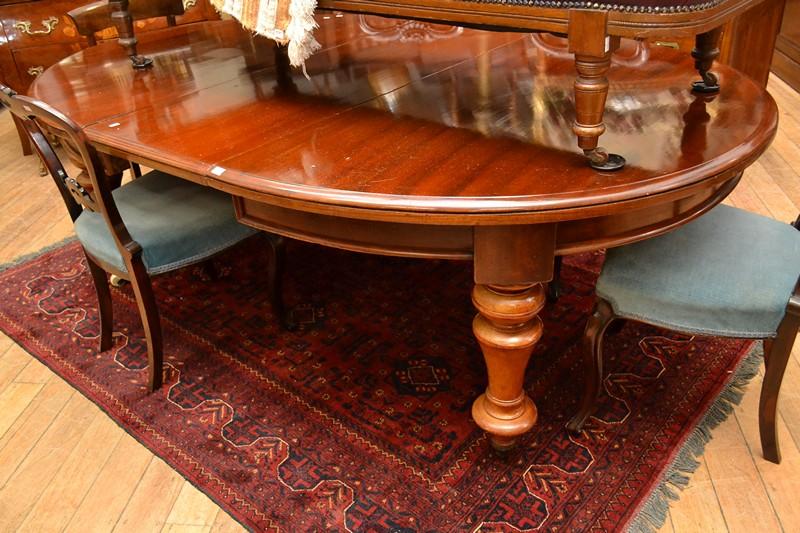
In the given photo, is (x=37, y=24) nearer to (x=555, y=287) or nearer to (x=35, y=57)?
(x=35, y=57)

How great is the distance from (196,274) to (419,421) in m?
1.27

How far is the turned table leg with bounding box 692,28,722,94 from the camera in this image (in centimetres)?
179

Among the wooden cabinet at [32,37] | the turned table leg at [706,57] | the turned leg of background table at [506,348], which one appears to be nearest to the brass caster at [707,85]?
the turned table leg at [706,57]

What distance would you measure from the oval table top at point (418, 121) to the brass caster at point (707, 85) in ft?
0.12

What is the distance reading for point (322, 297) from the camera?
2582 millimetres

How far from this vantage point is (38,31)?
384cm

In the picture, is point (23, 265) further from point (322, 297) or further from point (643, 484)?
point (643, 484)

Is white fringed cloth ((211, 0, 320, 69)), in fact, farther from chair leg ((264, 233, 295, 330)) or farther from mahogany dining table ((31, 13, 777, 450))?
chair leg ((264, 233, 295, 330))

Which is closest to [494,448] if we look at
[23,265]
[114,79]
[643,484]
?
[643,484]

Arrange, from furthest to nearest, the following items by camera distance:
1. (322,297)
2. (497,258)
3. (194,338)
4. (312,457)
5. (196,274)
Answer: (196,274) → (322,297) → (194,338) → (312,457) → (497,258)

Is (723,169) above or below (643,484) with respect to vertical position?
above

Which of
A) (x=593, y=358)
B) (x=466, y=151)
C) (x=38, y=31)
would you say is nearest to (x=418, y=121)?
(x=466, y=151)

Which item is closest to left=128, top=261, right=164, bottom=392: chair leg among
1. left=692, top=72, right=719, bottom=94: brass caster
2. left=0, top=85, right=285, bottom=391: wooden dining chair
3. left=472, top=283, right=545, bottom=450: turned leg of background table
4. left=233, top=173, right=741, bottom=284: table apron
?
left=0, top=85, right=285, bottom=391: wooden dining chair

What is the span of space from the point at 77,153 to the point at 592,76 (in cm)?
146
